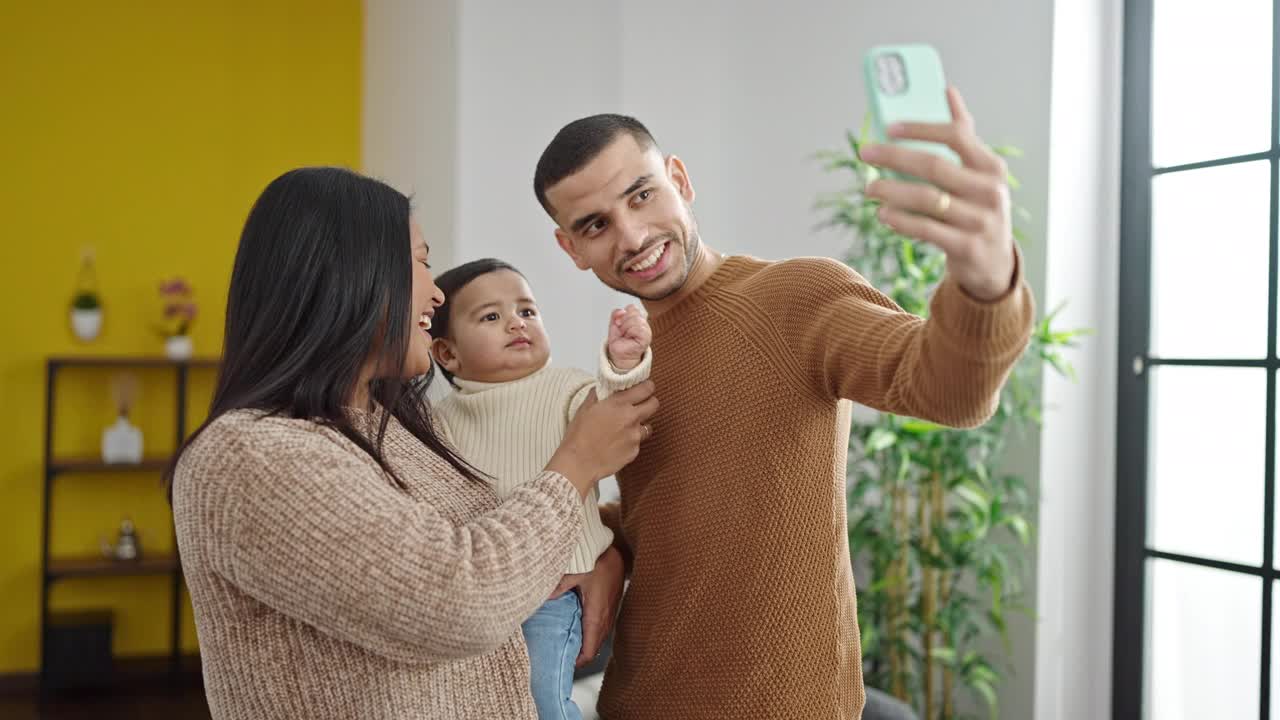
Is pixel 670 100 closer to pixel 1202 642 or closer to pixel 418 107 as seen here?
pixel 418 107

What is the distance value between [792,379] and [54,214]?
4.86 meters

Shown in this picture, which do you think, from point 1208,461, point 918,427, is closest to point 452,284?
point 918,427

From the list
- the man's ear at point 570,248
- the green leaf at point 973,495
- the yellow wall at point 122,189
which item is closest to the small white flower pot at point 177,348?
the yellow wall at point 122,189

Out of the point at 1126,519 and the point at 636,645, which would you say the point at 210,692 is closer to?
the point at 636,645

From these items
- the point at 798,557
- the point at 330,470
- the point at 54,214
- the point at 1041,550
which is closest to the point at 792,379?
the point at 798,557

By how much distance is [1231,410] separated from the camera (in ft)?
9.70

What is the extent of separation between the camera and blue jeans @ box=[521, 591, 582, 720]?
1.42m

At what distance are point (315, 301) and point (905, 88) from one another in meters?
0.68

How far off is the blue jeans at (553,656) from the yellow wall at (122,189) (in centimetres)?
442

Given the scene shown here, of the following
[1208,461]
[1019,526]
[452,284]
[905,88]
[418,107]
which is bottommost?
[1019,526]

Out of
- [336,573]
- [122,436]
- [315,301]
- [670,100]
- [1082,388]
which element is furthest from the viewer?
[122,436]

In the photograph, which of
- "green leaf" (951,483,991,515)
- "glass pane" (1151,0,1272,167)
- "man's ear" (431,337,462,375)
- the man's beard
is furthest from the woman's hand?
"glass pane" (1151,0,1272,167)

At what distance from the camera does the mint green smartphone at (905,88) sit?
88 cm

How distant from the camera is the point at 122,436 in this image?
16.4ft
